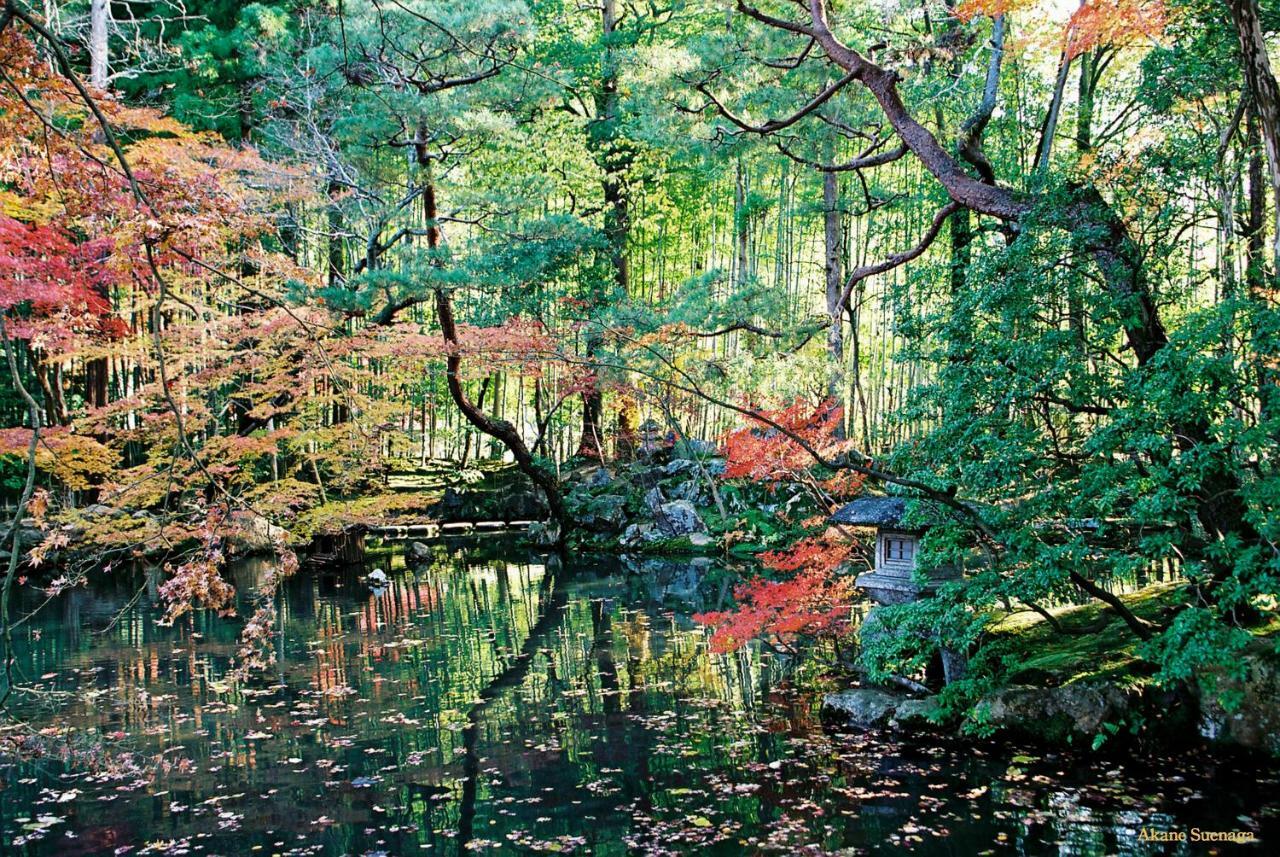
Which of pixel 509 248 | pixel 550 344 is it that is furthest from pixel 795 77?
pixel 550 344

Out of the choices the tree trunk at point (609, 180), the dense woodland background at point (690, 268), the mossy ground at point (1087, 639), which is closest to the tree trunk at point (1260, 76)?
the dense woodland background at point (690, 268)

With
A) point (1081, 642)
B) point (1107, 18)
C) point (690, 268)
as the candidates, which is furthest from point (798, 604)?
point (690, 268)

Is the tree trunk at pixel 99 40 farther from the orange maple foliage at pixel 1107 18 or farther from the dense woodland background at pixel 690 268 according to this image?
the orange maple foliage at pixel 1107 18

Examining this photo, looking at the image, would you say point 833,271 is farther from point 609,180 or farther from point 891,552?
point 891,552

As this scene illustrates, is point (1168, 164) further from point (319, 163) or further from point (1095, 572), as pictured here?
point (319, 163)

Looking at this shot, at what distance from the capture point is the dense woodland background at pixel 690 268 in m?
4.36

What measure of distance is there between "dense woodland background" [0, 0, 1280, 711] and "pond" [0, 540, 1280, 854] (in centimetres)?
84

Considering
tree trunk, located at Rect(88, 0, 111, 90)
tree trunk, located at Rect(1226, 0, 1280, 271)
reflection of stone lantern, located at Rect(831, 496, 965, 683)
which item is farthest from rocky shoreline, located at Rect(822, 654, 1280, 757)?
tree trunk, located at Rect(88, 0, 111, 90)

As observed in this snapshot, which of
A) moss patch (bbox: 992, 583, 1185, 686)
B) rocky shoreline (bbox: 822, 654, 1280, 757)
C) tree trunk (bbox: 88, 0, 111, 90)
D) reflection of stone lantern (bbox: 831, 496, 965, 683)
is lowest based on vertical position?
rocky shoreline (bbox: 822, 654, 1280, 757)

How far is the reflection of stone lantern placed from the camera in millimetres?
6238

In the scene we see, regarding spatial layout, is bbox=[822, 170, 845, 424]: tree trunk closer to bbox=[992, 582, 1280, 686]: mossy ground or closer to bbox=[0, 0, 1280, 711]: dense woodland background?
bbox=[0, 0, 1280, 711]: dense woodland background

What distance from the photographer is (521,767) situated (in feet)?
18.3

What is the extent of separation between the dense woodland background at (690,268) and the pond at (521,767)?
836mm

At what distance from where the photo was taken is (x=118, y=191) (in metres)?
4.13
